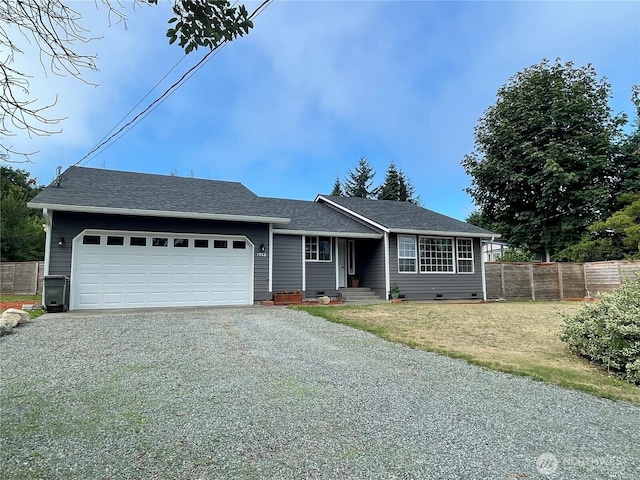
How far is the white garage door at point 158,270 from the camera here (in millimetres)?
10219

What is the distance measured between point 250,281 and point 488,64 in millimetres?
10294

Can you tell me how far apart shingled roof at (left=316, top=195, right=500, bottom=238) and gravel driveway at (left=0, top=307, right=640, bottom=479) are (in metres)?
8.78

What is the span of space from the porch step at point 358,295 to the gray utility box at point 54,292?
821 centimetres

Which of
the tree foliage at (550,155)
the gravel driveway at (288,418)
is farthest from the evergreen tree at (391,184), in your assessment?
the gravel driveway at (288,418)

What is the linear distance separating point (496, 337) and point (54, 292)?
1010cm

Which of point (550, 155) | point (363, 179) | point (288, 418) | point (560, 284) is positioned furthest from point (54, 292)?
point (363, 179)

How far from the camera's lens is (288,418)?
3303 mm

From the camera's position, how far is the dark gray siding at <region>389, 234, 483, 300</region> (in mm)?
14125

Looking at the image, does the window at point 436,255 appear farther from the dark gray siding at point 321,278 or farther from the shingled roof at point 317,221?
the dark gray siding at point 321,278

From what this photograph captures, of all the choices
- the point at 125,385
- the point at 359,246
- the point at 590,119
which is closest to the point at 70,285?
the point at 125,385

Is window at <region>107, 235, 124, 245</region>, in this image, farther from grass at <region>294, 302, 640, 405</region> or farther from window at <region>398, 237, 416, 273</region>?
window at <region>398, 237, 416, 273</region>

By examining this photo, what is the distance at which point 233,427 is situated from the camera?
10.2ft

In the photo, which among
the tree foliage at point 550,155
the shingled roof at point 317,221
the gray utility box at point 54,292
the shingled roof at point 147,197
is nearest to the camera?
the gray utility box at point 54,292

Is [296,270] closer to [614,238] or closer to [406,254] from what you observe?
[406,254]
